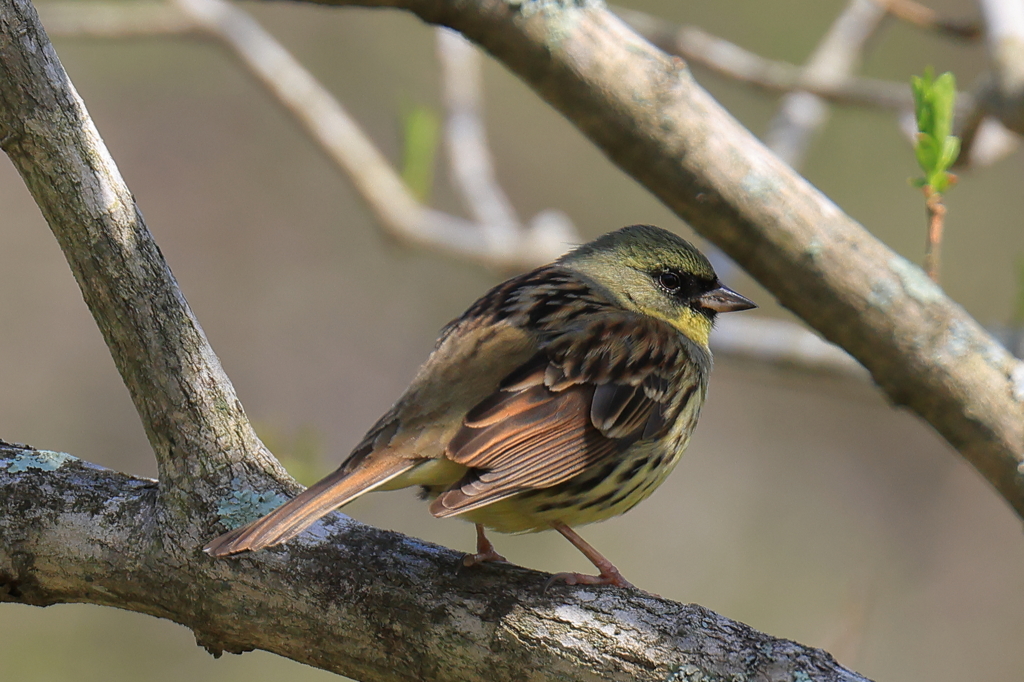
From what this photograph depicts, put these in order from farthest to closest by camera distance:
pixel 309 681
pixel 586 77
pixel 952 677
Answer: pixel 952 677, pixel 309 681, pixel 586 77

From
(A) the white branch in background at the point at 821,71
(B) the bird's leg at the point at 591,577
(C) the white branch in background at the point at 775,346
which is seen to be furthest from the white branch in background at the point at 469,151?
(B) the bird's leg at the point at 591,577

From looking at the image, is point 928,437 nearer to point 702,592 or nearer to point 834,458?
point 834,458

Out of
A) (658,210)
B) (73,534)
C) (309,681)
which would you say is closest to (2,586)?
(73,534)

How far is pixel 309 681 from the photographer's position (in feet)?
23.0

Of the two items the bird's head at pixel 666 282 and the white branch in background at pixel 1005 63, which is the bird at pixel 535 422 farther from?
the white branch in background at pixel 1005 63

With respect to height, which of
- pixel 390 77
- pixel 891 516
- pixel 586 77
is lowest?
pixel 586 77

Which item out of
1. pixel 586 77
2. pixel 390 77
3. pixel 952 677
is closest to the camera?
pixel 586 77

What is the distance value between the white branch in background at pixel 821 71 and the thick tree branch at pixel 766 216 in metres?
2.29

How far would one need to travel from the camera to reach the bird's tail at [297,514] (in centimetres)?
232

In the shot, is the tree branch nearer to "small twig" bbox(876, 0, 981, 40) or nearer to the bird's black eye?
the bird's black eye

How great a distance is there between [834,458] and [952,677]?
1.83 metres

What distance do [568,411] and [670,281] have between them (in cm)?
102

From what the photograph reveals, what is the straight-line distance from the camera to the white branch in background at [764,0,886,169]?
5.29 m

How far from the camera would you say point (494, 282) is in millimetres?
7395
